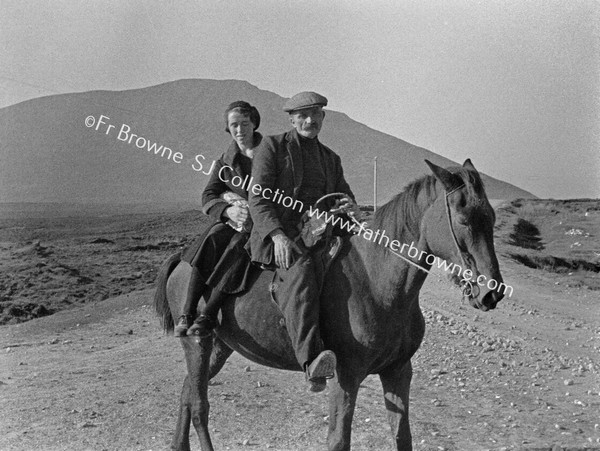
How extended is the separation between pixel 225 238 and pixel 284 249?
0.91 m

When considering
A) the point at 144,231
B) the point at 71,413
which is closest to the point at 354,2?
the point at 71,413

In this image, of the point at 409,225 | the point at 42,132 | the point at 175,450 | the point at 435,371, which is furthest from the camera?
the point at 42,132

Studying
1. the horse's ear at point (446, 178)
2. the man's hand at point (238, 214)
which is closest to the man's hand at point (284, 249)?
the man's hand at point (238, 214)

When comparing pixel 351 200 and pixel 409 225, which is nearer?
pixel 409 225

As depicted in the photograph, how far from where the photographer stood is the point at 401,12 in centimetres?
694

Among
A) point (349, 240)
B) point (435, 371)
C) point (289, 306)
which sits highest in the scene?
point (349, 240)

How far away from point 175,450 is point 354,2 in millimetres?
4571

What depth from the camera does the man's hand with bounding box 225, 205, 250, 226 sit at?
4762 mm

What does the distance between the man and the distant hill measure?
3586 millimetres

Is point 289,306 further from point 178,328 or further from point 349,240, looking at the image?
point 178,328

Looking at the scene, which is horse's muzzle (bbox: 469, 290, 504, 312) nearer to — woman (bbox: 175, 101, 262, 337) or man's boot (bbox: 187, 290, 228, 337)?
woman (bbox: 175, 101, 262, 337)

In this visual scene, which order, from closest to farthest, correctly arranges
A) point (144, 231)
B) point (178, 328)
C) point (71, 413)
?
point (178, 328) → point (71, 413) → point (144, 231)

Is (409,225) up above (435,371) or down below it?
above

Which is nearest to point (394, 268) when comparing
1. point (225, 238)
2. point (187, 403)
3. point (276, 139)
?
point (276, 139)
